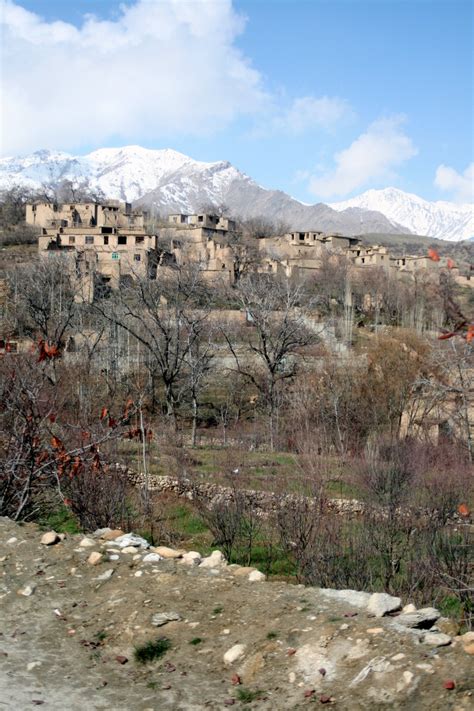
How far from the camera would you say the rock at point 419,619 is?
16.1ft

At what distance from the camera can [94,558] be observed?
6.67 m

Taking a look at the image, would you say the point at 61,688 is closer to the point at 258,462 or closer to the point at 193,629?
the point at 193,629

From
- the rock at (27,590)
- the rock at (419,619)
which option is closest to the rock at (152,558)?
the rock at (27,590)

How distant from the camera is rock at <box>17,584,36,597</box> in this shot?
20.2 feet

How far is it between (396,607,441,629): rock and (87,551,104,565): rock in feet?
9.54

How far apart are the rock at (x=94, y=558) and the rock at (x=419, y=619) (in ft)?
9.54

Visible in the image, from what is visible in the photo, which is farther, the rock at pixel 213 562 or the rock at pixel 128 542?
the rock at pixel 128 542

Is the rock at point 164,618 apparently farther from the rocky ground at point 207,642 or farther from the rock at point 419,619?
the rock at point 419,619

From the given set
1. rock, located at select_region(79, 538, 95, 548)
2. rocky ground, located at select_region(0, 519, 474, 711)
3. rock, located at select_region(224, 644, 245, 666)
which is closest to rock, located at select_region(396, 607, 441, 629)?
rocky ground, located at select_region(0, 519, 474, 711)

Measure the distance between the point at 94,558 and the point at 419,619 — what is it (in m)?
3.09

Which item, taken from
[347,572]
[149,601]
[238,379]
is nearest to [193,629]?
[149,601]

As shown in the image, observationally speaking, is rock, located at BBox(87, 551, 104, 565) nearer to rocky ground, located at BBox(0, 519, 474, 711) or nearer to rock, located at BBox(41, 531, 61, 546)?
rocky ground, located at BBox(0, 519, 474, 711)

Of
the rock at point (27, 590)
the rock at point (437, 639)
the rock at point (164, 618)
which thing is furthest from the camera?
the rock at point (27, 590)

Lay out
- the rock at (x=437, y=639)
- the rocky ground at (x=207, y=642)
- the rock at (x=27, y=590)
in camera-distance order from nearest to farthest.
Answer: the rocky ground at (x=207, y=642), the rock at (x=437, y=639), the rock at (x=27, y=590)
